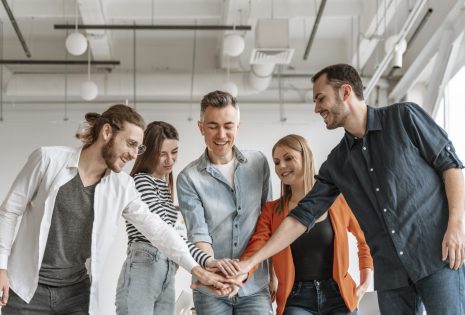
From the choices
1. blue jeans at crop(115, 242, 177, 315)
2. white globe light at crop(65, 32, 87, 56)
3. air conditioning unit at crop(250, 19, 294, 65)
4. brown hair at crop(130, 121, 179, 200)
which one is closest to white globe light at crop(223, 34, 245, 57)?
air conditioning unit at crop(250, 19, 294, 65)

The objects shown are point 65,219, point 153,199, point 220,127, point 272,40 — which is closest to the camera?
point 65,219

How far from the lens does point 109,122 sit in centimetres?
326

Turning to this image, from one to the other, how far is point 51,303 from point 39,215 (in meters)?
0.34

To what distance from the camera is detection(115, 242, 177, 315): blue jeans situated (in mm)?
3600

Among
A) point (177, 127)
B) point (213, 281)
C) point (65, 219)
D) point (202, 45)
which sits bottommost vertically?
point (213, 281)

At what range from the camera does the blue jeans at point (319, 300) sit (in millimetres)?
3490

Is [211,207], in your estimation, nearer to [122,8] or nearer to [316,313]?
[316,313]

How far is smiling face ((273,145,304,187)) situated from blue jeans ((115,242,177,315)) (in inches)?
26.7

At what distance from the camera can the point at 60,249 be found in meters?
3.09

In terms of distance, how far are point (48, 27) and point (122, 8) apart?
65.4 inches

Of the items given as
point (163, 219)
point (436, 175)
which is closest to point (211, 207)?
point (163, 219)

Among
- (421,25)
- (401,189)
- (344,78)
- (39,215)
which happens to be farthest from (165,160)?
(421,25)

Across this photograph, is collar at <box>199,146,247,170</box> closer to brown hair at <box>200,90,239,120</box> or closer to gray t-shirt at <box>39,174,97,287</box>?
brown hair at <box>200,90,239,120</box>

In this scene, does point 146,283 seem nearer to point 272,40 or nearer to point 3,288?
point 3,288
